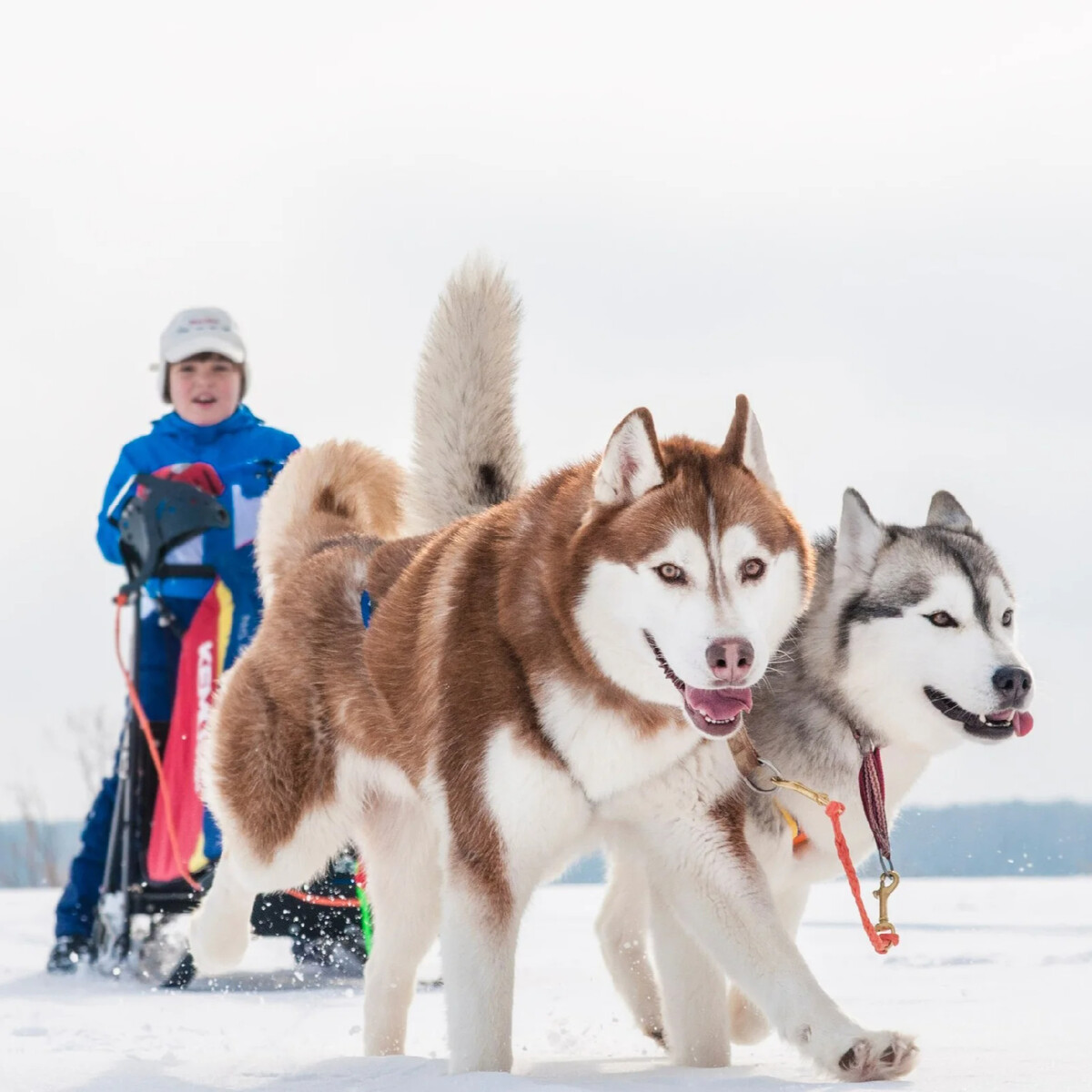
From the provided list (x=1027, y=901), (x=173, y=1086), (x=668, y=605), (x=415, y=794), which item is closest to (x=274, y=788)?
(x=415, y=794)

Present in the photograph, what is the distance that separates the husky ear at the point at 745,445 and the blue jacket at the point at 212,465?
2834 millimetres

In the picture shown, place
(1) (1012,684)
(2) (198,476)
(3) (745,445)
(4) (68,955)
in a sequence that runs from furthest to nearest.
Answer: (4) (68,955)
(2) (198,476)
(1) (1012,684)
(3) (745,445)

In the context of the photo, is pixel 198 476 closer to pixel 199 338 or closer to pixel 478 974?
pixel 199 338

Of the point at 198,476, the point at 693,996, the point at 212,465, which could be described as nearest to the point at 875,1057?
the point at 693,996

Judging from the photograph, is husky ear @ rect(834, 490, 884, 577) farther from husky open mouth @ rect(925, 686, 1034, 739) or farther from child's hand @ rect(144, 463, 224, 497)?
child's hand @ rect(144, 463, 224, 497)

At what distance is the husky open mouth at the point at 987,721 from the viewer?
10.3 feet

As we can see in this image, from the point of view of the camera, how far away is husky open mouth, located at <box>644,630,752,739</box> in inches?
99.8

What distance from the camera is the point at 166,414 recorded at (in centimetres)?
564

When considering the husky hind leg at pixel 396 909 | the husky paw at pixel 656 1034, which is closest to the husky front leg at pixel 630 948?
the husky paw at pixel 656 1034

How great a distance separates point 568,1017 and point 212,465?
238 cm

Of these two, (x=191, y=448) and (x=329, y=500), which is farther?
(x=191, y=448)

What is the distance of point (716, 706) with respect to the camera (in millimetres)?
2535

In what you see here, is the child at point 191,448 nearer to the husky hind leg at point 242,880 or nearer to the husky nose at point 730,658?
the husky hind leg at point 242,880

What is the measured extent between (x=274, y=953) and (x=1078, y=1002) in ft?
10.9
